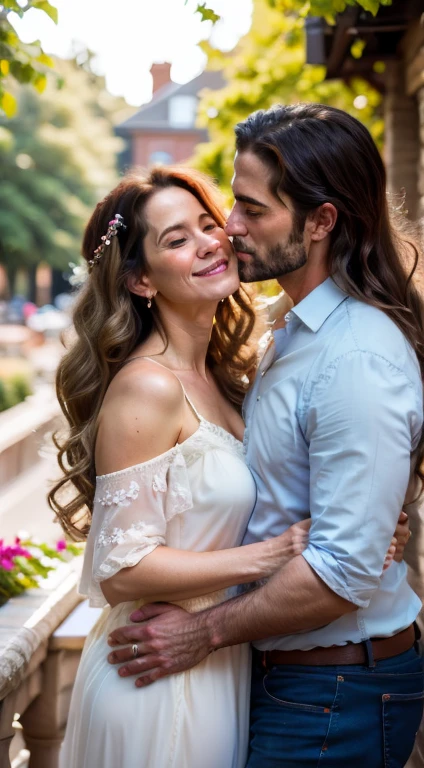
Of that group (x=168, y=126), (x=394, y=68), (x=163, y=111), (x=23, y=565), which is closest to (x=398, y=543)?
(x=23, y=565)

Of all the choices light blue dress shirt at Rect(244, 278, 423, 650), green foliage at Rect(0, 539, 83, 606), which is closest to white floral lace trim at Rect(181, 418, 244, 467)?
light blue dress shirt at Rect(244, 278, 423, 650)

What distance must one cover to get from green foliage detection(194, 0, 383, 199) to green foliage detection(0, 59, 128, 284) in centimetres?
3454

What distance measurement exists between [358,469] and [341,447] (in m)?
0.07

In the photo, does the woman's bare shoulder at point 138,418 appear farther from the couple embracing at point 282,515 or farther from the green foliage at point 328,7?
the green foliage at point 328,7

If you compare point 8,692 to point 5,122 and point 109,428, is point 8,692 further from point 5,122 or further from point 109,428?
point 5,122

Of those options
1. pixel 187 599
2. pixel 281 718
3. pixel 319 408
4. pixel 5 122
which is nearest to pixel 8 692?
pixel 187 599

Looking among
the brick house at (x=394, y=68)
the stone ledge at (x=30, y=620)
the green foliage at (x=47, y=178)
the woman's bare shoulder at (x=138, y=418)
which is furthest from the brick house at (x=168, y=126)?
the woman's bare shoulder at (x=138, y=418)

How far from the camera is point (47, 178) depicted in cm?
4522

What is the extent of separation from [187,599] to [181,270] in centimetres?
104

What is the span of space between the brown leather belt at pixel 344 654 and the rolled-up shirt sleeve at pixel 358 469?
0.76ft

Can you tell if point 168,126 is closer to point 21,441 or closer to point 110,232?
point 21,441

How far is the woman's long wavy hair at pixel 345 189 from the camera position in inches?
104

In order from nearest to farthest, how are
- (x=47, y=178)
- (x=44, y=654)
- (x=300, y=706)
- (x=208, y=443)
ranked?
1. (x=300, y=706)
2. (x=208, y=443)
3. (x=44, y=654)
4. (x=47, y=178)

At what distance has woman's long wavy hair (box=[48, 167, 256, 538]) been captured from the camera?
3.10 m
